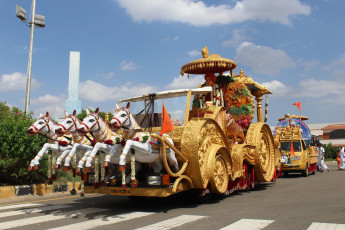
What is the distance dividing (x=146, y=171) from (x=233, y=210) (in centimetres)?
208

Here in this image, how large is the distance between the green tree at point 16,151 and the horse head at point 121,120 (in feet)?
15.6

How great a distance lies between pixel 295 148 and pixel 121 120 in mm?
12832

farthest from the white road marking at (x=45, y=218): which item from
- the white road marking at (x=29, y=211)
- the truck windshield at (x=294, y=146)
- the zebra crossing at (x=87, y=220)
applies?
the truck windshield at (x=294, y=146)

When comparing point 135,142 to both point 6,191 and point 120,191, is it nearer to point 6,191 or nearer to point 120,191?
point 120,191

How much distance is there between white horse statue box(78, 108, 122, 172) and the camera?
6.34 metres

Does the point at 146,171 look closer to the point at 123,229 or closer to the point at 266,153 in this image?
the point at 123,229

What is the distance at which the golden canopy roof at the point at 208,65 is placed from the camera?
1002cm

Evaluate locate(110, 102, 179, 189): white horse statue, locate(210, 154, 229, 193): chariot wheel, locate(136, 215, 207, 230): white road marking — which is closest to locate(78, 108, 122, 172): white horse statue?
locate(110, 102, 179, 189): white horse statue

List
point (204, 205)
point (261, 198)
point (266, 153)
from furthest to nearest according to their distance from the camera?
1. point (266, 153)
2. point (261, 198)
3. point (204, 205)

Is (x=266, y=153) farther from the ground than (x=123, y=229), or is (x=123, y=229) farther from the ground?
(x=266, y=153)

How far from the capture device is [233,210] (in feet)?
22.4

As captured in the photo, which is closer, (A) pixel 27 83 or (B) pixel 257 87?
(B) pixel 257 87

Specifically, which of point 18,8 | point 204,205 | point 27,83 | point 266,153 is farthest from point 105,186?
point 18,8

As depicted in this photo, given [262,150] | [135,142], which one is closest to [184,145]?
[135,142]
